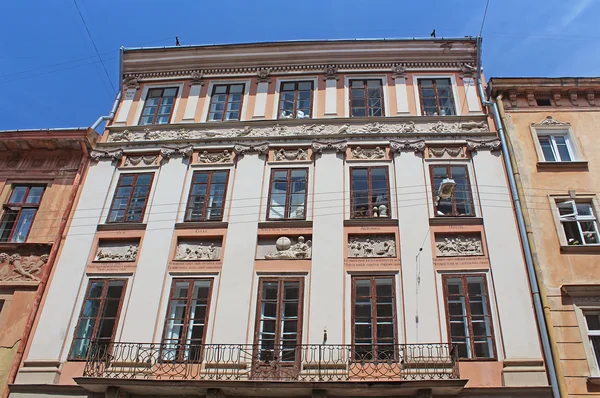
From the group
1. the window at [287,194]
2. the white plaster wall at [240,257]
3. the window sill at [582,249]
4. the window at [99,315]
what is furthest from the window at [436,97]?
the window at [99,315]

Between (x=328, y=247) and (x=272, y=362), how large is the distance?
125 inches

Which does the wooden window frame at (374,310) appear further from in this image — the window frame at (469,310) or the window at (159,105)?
the window at (159,105)

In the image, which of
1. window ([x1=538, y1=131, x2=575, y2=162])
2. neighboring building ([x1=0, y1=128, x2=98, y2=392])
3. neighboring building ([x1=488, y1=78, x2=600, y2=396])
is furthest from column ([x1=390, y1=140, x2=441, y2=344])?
neighboring building ([x1=0, y1=128, x2=98, y2=392])

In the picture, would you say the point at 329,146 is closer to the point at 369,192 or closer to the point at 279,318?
the point at 369,192

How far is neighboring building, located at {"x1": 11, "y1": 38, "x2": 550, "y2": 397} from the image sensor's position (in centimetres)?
1105

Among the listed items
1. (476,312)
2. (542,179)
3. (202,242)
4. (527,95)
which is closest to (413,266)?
(476,312)

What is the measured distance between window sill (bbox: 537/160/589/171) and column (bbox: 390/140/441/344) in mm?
3245

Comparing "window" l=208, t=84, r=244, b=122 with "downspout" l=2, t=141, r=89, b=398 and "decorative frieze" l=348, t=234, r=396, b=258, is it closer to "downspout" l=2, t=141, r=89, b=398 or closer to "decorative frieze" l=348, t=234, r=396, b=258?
"downspout" l=2, t=141, r=89, b=398

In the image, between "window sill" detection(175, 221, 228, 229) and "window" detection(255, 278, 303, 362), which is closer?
"window" detection(255, 278, 303, 362)

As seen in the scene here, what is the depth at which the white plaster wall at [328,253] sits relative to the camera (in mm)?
11523

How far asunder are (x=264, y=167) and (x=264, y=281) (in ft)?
12.0

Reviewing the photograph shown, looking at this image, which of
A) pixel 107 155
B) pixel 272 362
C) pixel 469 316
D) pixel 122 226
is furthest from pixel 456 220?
pixel 107 155

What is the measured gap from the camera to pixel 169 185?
1437cm

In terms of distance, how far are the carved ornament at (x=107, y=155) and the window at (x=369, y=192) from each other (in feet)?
23.3
